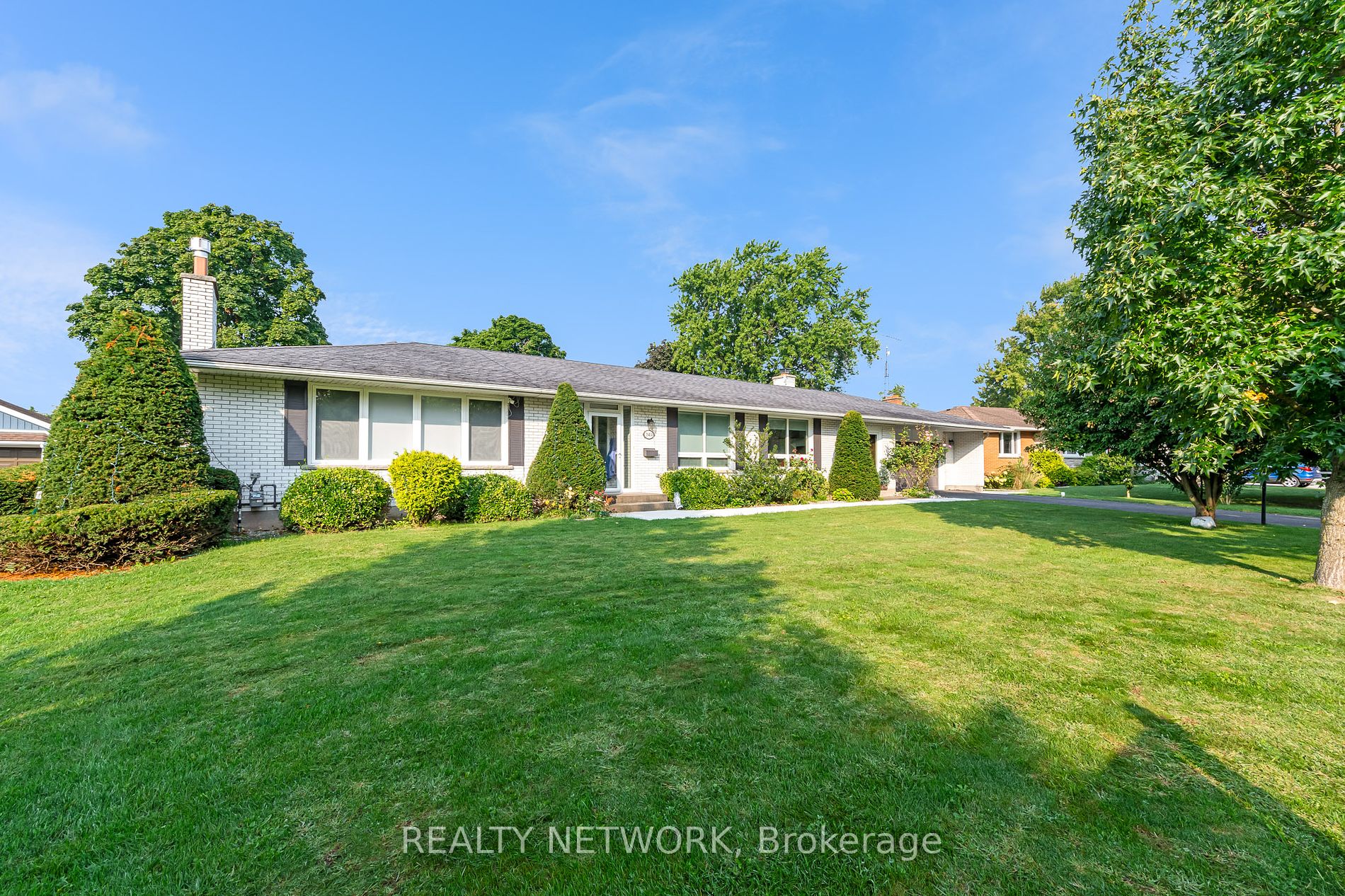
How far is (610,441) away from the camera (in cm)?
1388

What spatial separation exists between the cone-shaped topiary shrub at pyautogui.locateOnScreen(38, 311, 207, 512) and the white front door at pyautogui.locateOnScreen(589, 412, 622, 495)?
780cm

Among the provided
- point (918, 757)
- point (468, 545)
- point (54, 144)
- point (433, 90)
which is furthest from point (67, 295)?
point (918, 757)

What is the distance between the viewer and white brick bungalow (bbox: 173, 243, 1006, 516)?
9.66m

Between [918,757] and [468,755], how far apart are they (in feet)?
6.46

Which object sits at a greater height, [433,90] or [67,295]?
[433,90]

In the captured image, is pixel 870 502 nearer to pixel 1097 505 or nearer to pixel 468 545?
pixel 1097 505

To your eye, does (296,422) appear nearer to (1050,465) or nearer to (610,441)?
(610,441)

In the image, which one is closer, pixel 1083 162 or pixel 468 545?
pixel 1083 162

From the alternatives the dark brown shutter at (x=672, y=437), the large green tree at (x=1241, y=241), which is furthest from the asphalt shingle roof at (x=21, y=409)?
the large green tree at (x=1241, y=241)

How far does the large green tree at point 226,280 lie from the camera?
26953 millimetres

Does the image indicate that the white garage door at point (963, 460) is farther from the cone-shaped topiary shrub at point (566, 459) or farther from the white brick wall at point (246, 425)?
the white brick wall at point (246, 425)

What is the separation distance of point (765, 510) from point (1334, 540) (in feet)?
29.9

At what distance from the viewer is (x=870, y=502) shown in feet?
52.3

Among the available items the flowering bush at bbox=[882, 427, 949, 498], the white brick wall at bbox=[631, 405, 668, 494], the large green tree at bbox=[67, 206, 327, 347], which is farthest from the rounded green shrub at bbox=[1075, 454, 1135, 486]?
the large green tree at bbox=[67, 206, 327, 347]
